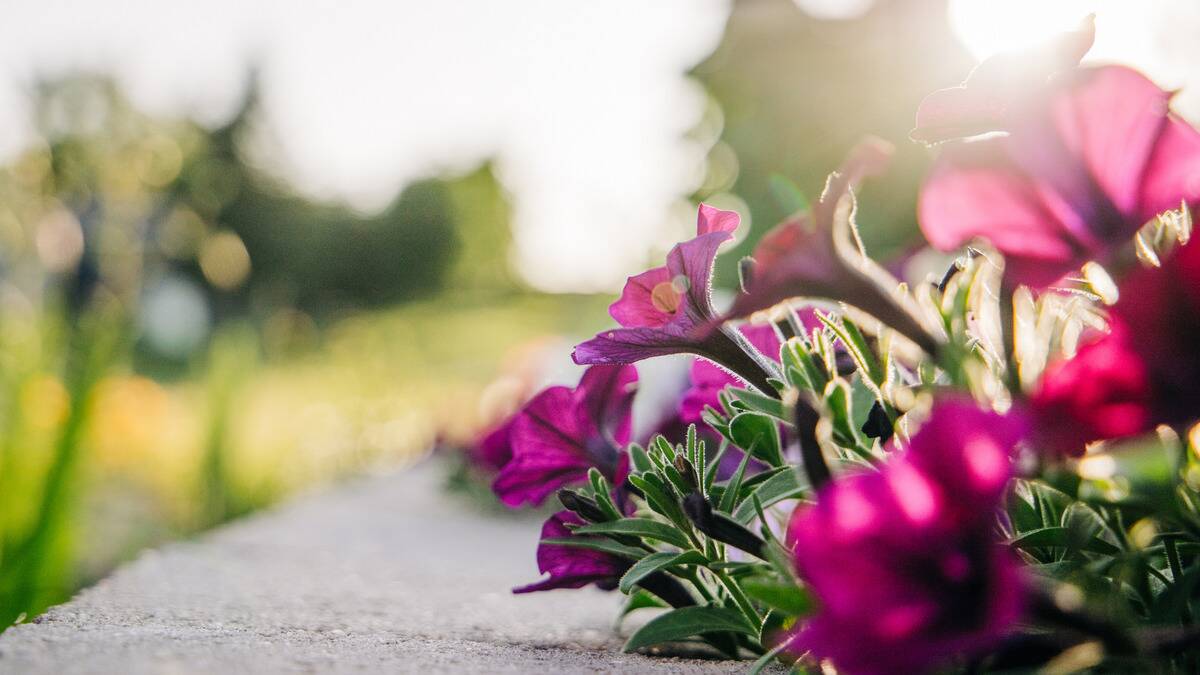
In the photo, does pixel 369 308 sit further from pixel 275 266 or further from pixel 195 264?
pixel 195 264

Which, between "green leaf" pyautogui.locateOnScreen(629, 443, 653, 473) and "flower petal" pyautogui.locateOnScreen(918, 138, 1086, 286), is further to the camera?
"green leaf" pyautogui.locateOnScreen(629, 443, 653, 473)

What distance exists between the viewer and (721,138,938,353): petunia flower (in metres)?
0.53

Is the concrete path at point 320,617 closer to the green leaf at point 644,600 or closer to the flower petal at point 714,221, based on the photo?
the green leaf at point 644,600

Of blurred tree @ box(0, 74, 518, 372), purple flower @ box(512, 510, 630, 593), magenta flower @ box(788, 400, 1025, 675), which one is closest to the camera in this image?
magenta flower @ box(788, 400, 1025, 675)

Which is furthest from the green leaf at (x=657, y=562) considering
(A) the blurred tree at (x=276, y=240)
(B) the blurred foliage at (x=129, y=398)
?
(A) the blurred tree at (x=276, y=240)

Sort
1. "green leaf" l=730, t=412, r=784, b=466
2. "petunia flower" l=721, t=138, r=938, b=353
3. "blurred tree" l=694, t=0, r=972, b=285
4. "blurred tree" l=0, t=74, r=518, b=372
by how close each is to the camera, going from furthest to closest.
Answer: "blurred tree" l=0, t=74, r=518, b=372 → "blurred tree" l=694, t=0, r=972, b=285 → "green leaf" l=730, t=412, r=784, b=466 → "petunia flower" l=721, t=138, r=938, b=353

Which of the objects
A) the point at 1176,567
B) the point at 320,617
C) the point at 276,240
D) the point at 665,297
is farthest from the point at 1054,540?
the point at 276,240

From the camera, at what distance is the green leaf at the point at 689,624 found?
688 mm

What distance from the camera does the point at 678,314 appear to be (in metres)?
0.62

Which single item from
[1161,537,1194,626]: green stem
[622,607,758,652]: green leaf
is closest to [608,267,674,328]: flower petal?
[622,607,758,652]: green leaf

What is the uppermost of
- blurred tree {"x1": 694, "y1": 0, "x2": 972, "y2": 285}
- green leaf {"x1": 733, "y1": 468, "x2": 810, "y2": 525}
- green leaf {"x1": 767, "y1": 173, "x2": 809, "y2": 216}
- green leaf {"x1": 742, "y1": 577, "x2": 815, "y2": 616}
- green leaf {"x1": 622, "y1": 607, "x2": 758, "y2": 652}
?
blurred tree {"x1": 694, "y1": 0, "x2": 972, "y2": 285}

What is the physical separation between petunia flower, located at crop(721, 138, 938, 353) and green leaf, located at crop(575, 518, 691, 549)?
0.69 ft

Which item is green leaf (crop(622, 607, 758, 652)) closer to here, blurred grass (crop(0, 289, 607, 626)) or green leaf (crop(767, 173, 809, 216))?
green leaf (crop(767, 173, 809, 216))

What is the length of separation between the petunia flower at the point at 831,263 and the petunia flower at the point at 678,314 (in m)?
0.06
